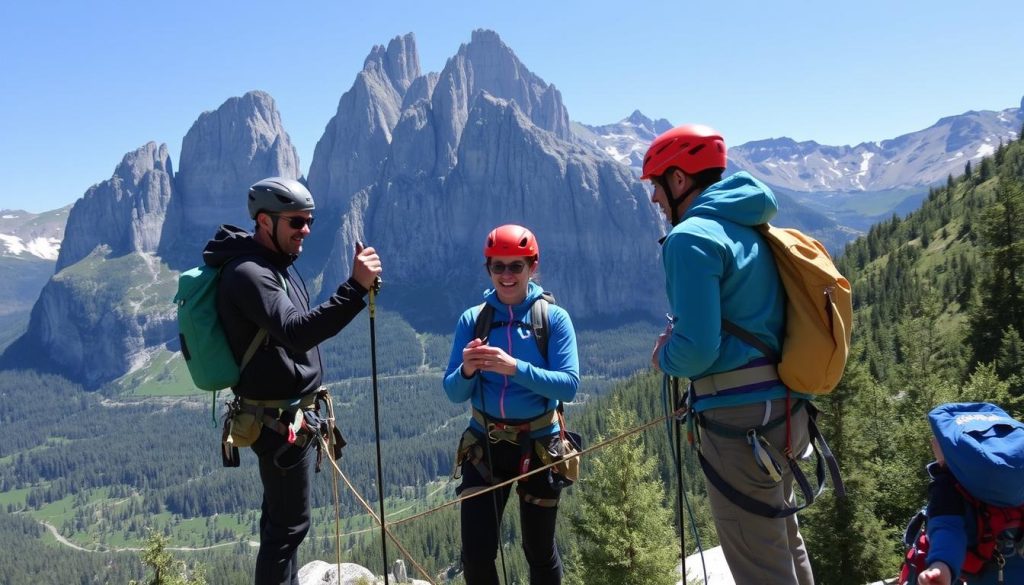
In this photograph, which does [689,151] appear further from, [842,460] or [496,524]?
[842,460]

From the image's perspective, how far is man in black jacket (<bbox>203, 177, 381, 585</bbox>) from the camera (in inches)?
190

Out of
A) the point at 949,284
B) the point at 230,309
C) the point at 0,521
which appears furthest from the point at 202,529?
the point at 230,309

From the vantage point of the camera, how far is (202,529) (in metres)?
176

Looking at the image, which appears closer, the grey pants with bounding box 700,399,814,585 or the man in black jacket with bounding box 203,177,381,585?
the grey pants with bounding box 700,399,814,585

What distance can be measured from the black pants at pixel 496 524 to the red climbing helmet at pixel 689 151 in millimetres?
2819

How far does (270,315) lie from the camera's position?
4.78 meters

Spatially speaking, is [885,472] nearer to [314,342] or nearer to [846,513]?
[846,513]

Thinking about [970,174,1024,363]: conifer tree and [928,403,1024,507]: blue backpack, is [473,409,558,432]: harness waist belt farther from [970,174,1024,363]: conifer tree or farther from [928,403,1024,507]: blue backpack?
[970,174,1024,363]: conifer tree

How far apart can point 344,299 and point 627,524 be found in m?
19.3

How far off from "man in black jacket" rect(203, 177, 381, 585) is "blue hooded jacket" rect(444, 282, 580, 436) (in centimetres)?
126

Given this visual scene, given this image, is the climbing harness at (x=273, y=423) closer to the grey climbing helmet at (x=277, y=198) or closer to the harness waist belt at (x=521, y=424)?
the harness waist belt at (x=521, y=424)

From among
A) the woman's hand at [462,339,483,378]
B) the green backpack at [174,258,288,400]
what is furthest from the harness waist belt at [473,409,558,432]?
the green backpack at [174,258,288,400]

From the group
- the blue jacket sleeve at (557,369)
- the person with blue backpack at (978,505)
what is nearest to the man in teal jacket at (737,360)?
the person with blue backpack at (978,505)

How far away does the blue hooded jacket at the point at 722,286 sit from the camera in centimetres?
379
